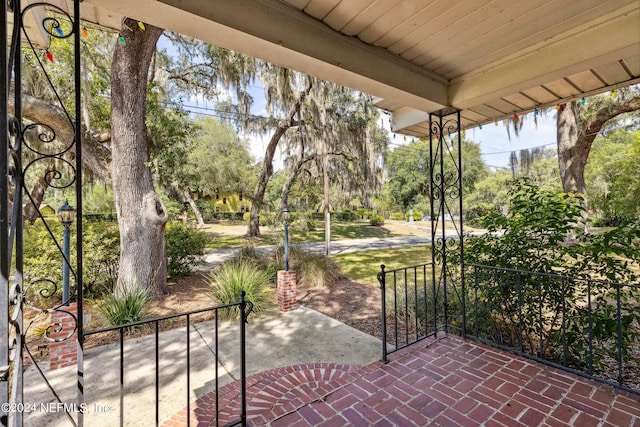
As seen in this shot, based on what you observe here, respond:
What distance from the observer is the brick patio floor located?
1875mm

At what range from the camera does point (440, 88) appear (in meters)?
2.69

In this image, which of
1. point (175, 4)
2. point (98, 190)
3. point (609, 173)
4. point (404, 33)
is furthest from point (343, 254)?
point (98, 190)

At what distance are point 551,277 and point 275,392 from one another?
2517mm

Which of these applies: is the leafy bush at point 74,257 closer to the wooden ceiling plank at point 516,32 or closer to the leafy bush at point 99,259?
the leafy bush at point 99,259

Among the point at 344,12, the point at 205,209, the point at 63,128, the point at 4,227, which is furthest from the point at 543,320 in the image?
the point at 205,209

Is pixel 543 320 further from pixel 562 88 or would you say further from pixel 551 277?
pixel 562 88

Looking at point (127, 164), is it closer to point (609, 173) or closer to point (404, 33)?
point (404, 33)

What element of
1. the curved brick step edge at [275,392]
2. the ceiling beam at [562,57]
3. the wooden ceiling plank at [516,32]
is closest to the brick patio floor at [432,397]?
the curved brick step edge at [275,392]

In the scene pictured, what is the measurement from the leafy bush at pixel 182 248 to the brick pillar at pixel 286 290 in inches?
110

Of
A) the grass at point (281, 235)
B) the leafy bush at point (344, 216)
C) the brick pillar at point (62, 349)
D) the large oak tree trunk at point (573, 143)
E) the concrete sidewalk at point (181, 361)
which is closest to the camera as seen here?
the concrete sidewalk at point (181, 361)

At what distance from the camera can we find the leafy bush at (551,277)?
7.82ft

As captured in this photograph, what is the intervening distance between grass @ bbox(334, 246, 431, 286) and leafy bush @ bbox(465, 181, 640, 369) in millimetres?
3273

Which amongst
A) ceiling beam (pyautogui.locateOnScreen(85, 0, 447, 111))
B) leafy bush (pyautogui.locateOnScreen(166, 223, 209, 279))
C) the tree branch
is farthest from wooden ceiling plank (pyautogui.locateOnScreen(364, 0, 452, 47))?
leafy bush (pyautogui.locateOnScreen(166, 223, 209, 279))

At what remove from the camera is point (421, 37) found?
2.03 metres
